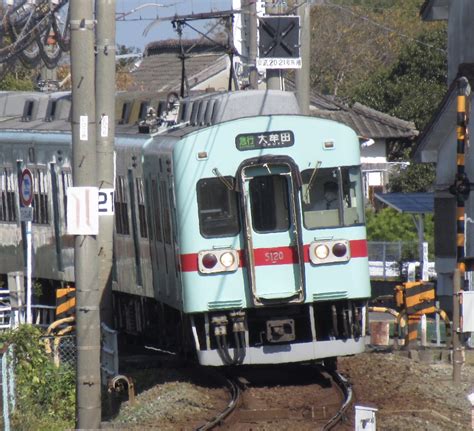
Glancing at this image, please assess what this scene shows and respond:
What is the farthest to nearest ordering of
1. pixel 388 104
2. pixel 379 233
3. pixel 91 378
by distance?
pixel 388 104
pixel 379 233
pixel 91 378

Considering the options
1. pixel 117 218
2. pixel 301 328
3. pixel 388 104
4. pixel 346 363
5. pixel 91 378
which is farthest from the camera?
pixel 388 104

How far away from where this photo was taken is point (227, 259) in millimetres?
13734

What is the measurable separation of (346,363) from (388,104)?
29.6m

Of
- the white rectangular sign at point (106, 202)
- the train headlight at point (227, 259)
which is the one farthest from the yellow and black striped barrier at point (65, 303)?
the train headlight at point (227, 259)

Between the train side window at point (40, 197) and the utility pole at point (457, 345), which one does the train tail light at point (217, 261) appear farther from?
the train side window at point (40, 197)

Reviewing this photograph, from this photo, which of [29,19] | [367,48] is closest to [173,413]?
[29,19]

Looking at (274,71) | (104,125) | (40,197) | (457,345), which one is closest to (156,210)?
(104,125)

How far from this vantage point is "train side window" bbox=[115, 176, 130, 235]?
17062mm

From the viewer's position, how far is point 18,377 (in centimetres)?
1346

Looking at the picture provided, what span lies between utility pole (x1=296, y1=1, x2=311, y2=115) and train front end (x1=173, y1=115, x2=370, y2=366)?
3.66 m

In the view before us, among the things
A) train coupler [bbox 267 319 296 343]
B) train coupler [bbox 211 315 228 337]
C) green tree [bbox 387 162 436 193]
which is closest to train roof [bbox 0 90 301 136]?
train coupler [bbox 211 315 228 337]

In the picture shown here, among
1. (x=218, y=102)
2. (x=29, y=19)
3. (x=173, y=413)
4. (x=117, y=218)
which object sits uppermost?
(x=29, y=19)

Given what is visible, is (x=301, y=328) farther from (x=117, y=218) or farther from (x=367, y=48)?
(x=367, y=48)

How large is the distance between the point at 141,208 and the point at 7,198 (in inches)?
218
